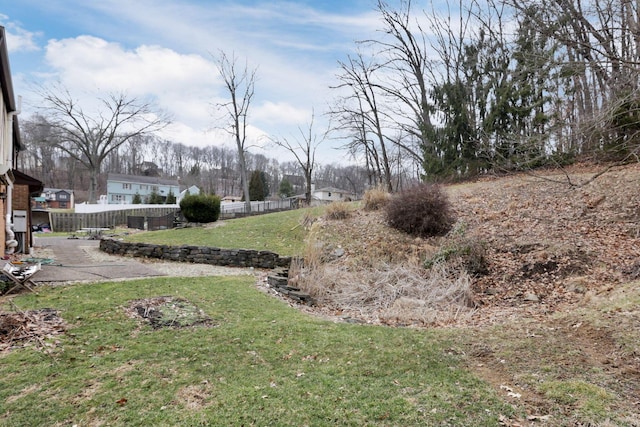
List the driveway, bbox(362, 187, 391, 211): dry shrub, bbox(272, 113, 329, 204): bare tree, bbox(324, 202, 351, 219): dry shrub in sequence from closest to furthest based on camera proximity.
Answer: the driveway < bbox(324, 202, 351, 219): dry shrub < bbox(362, 187, 391, 211): dry shrub < bbox(272, 113, 329, 204): bare tree

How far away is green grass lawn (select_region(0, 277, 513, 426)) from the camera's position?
108 inches

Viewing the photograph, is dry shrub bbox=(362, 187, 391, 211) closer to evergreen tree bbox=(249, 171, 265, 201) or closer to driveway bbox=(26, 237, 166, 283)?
driveway bbox=(26, 237, 166, 283)

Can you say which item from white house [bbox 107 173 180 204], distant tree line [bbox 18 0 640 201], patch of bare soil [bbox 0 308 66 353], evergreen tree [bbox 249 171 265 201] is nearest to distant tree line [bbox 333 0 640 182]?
distant tree line [bbox 18 0 640 201]

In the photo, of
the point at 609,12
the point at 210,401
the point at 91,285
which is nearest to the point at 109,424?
the point at 210,401

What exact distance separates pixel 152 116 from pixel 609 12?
110ft

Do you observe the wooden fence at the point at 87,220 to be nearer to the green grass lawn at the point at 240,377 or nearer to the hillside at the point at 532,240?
the hillside at the point at 532,240

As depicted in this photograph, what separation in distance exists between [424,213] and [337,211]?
350cm

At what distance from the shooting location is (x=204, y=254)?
10430mm

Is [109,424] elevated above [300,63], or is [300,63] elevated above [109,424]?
[300,63]

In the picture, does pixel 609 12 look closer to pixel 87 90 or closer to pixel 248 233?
pixel 248 233

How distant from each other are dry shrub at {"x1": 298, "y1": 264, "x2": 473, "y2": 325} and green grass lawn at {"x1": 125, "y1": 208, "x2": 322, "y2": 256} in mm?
2689

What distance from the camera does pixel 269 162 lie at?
64188 mm

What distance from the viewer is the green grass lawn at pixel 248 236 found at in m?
11.3

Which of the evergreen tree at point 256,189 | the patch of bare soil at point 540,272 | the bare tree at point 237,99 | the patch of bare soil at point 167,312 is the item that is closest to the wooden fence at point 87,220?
the bare tree at point 237,99
